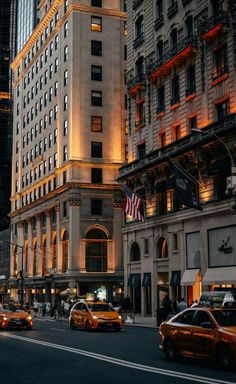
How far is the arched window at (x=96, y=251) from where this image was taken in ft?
255

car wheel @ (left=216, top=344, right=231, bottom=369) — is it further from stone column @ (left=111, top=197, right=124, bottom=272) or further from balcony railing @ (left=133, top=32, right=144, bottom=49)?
stone column @ (left=111, top=197, right=124, bottom=272)

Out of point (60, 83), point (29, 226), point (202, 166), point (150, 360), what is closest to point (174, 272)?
point (202, 166)

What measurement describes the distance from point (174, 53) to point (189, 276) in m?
17.9

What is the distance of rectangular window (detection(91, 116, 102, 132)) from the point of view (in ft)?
264

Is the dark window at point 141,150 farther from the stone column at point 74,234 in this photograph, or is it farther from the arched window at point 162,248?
the stone column at point 74,234

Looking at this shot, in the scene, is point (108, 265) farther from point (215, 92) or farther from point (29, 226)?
point (215, 92)

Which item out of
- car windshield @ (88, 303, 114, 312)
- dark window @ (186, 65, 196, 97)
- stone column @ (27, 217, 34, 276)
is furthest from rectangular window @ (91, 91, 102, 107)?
car windshield @ (88, 303, 114, 312)

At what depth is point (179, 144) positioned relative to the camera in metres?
49.2

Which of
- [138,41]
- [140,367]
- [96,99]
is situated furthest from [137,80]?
[140,367]

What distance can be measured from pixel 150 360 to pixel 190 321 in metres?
1.96

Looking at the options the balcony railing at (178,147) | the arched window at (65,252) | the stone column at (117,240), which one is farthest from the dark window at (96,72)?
the balcony railing at (178,147)

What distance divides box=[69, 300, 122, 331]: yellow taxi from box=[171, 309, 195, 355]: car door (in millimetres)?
15185

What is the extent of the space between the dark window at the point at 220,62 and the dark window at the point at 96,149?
3496 cm

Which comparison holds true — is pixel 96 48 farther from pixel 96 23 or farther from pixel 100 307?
pixel 100 307
